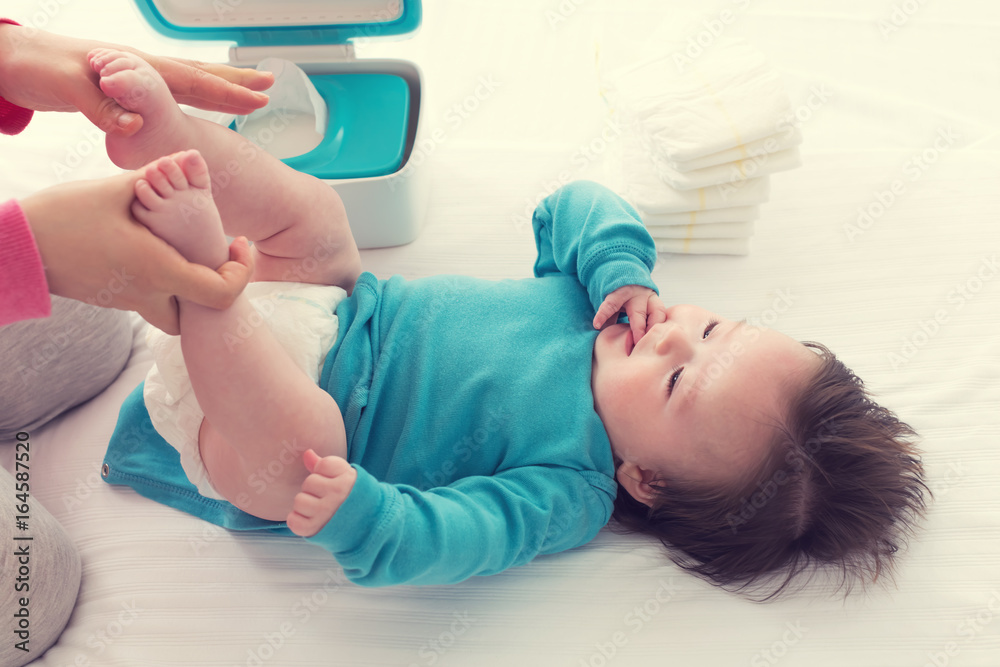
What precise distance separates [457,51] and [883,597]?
4.18 ft

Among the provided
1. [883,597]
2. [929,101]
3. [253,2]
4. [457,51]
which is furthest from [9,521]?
[929,101]

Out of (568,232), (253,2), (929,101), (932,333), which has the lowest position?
(932,333)

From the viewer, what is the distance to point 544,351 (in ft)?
2.97

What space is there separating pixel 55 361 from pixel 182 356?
248mm

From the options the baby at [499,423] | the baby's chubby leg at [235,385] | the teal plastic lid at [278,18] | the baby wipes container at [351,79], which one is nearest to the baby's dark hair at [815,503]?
the baby at [499,423]

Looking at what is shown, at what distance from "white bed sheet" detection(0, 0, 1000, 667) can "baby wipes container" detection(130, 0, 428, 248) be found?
94 mm

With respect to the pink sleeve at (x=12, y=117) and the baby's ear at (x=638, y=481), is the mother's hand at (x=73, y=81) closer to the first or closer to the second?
the pink sleeve at (x=12, y=117)

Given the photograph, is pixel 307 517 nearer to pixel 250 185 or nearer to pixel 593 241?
pixel 250 185

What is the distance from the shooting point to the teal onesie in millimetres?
814

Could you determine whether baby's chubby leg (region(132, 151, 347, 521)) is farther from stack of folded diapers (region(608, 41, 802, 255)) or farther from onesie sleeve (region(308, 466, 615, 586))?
stack of folded diapers (region(608, 41, 802, 255))

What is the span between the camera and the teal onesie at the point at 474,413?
81 cm

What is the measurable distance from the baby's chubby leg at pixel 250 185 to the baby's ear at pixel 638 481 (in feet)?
1.48

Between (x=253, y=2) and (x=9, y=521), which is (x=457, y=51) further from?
(x=9, y=521)

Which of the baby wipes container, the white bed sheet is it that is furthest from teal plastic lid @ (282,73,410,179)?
the white bed sheet
